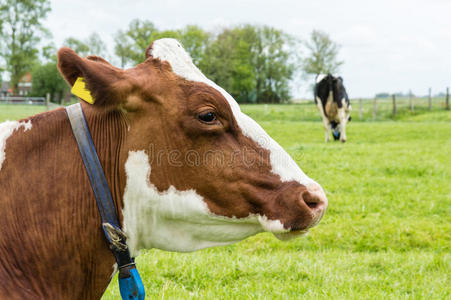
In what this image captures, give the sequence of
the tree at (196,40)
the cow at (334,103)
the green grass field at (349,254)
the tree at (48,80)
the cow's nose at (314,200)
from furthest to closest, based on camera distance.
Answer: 1. the tree at (48,80)
2. the tree at (196,40)
3. the cow at (334,103)
4. the green grass field at (349,254)
5. the cow's nose at (314,200)

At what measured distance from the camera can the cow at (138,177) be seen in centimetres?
198

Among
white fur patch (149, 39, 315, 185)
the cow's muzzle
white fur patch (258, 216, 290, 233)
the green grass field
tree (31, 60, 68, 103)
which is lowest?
the green grass field

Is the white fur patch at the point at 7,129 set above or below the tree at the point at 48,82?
below

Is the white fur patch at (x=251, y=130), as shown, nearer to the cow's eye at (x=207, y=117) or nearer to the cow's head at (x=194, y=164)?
the cow's head at (x=194, y=164)

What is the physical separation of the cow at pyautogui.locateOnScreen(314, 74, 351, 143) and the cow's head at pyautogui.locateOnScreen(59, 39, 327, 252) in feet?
53.5

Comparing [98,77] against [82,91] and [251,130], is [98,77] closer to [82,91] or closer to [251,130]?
[82,91]

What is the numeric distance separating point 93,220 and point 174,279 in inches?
99.3

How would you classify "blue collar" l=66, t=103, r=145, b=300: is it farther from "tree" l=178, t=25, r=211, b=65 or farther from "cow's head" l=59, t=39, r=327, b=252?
"tree" l=178, t=25, r=211, b=65

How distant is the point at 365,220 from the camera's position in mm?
6629

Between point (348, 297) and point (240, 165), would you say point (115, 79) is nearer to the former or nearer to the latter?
point (240, 165)

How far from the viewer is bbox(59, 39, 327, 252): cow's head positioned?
80.4 inches

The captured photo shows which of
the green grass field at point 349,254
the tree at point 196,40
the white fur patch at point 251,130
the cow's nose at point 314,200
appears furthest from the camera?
the tree at point 196,40

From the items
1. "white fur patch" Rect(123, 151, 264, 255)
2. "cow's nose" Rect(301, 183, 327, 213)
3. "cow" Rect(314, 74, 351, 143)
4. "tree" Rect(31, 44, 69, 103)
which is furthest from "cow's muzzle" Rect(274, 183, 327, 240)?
"tree" Rect(31, 44, 69, 103)

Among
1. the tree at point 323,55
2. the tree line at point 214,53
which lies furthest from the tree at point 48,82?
the tree at point 323,55
